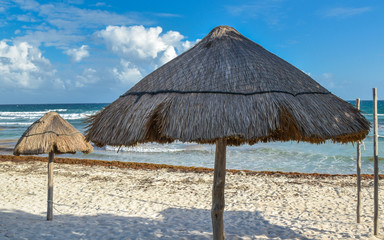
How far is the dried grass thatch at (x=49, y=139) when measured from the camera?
5.09 meters

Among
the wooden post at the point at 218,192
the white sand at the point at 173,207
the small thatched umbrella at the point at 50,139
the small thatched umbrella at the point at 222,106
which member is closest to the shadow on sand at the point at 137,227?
the white sand at the point at 173,207

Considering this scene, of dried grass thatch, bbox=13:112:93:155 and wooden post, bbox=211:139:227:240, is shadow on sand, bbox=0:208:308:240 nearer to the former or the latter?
dried grass thatch, bbox=13:112:93:155

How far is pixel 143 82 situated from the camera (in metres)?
3.18

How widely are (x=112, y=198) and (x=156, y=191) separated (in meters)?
1.04

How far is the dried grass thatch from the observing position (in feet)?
16.7

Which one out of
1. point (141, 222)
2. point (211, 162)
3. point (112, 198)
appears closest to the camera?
point (141, 222)

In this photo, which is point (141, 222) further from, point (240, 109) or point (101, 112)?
point (240, 109)

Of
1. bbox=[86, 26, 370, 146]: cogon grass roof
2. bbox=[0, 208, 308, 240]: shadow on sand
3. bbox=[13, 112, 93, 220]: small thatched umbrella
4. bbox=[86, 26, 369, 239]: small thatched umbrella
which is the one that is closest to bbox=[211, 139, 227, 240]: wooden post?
bbox=[86, 26, 369, 239]: small thatched umbrella

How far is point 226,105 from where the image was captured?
2545 mm

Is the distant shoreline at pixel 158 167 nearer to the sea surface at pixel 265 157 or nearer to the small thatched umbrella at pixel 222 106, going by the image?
the sea surface at pixel 265 157

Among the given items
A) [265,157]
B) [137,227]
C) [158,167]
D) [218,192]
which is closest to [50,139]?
[137,227]

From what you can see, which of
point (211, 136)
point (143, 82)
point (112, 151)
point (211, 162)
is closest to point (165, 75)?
point (143, 82)

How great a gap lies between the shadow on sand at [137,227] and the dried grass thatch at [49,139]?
1.18 meters

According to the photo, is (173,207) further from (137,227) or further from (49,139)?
(49,139)
